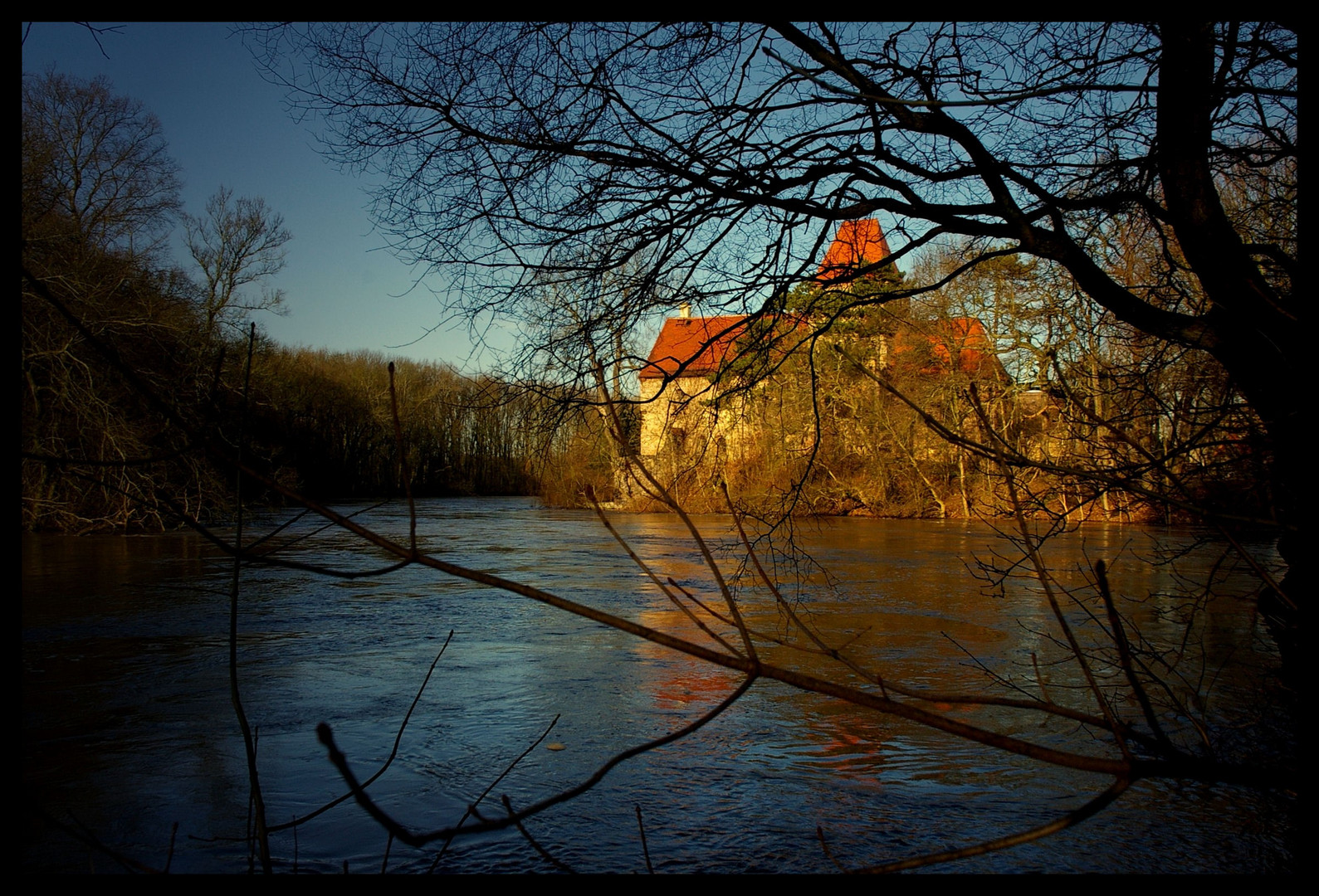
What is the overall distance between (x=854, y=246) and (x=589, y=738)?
3048 millimetres

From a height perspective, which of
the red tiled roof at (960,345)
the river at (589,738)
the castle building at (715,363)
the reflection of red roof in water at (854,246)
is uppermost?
the red tiled roof at (960,345)

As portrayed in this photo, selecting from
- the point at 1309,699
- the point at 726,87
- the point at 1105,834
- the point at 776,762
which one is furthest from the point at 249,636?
the point at 1309,699

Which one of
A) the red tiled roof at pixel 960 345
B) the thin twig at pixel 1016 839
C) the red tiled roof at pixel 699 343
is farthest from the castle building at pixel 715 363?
the red tiled roof at pixel 960 345

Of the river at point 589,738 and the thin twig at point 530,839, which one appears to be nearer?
the thin twig at point 530,839

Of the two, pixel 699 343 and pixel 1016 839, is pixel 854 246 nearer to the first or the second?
pixel 699 343

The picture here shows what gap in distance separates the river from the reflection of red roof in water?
4.59 feet

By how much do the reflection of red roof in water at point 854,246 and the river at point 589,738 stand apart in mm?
1399

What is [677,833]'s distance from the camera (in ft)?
12.6

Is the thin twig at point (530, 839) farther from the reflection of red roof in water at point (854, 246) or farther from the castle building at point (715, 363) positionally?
the reflection of red roof in water at point (854, 246)

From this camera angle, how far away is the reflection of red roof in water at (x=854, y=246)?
4.76 metres

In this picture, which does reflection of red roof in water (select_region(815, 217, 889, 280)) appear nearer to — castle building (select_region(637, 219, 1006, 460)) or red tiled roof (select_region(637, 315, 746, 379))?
castle building (select_region(637, 219, 1006, 460))

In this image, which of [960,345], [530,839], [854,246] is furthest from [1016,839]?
[960,345]

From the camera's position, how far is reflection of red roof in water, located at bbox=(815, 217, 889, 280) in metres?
4.76

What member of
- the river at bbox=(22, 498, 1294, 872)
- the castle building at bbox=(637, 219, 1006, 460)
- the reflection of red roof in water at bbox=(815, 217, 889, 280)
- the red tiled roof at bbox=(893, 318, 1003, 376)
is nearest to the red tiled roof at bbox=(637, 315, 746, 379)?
the castle building at bbox=(637, 219, 1006, 460)
